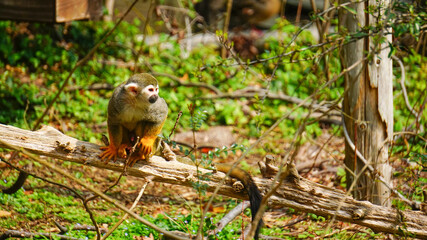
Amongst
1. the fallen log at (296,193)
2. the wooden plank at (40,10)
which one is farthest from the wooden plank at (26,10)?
the fallen log at (296,193)

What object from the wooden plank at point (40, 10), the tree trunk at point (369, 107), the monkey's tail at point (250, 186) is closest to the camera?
the monkey's tail at point (250, 186)

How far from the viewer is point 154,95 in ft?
10.1

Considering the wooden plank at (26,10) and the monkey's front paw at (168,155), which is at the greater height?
the wooden plank at (26,10)

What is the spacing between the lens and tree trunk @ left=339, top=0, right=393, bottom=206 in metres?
3.38

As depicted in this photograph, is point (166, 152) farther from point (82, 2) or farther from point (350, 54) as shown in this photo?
point (82, 2)

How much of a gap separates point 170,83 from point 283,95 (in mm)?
1623

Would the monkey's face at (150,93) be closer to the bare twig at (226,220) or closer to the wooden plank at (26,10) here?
the bare twig at (226,220)

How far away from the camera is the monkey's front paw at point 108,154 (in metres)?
3.06

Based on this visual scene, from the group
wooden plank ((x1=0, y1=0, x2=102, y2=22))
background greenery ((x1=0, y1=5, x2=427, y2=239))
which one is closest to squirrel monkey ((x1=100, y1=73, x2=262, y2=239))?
background greenery ((x1=0, y1=5, x2=427, y2=239))

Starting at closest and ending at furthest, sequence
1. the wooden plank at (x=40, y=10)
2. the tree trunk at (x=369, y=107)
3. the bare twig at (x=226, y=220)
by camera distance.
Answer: the bare twig at (x=226, y=220) < the tree trunk at (x=369, y=107) < the wooden plank at (x=40, y=10)

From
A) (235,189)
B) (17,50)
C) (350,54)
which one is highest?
(350,54)

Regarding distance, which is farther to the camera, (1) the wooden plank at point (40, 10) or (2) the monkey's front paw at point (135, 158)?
(1) the wooden plank at point (40, 10)

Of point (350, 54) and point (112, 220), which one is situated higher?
point (350, 54)

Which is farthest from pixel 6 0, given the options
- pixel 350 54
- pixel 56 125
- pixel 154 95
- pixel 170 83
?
pixel 350 54
